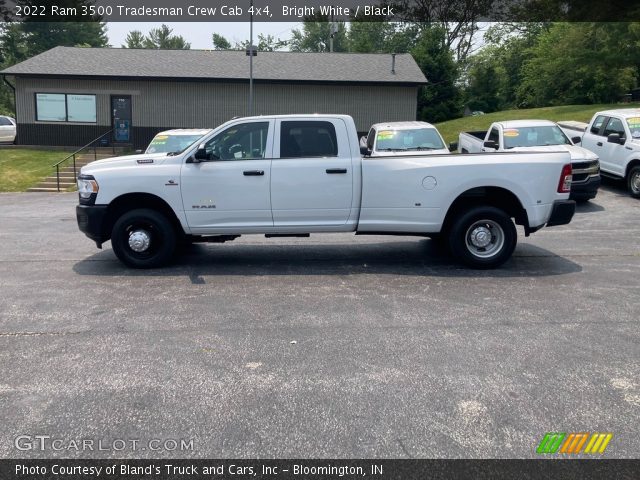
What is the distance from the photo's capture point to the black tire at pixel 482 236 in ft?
28.4

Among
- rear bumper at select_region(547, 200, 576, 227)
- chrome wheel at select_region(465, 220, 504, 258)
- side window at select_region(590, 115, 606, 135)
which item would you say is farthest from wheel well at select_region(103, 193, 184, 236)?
side window at select_region(590, 115, 606, 135)

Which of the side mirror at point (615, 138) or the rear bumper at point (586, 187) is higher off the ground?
the side mirror at point (615, 138)

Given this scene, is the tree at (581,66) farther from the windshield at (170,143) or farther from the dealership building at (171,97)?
the windshield at (170,143)

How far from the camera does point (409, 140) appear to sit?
14.8 metres

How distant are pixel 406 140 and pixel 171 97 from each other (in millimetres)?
17385

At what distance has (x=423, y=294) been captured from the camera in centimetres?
750

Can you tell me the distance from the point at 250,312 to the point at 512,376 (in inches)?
111

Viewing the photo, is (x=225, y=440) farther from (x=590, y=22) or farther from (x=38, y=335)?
(x=590, y=22)

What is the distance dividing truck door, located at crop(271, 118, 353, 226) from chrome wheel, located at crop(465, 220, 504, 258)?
1.69m

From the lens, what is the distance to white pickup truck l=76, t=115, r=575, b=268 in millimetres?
8547

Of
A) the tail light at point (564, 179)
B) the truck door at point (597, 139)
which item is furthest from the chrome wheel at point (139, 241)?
the truck door at point (597, 139)

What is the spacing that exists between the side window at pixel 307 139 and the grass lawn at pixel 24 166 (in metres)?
16.7

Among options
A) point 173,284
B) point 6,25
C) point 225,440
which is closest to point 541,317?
point 225,440

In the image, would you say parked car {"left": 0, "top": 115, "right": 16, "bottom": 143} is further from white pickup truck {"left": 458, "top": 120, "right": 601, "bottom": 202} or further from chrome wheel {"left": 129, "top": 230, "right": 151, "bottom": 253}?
chrome wheel {"left": 129, "top": 230, "right": 151, "bottom": 253}
